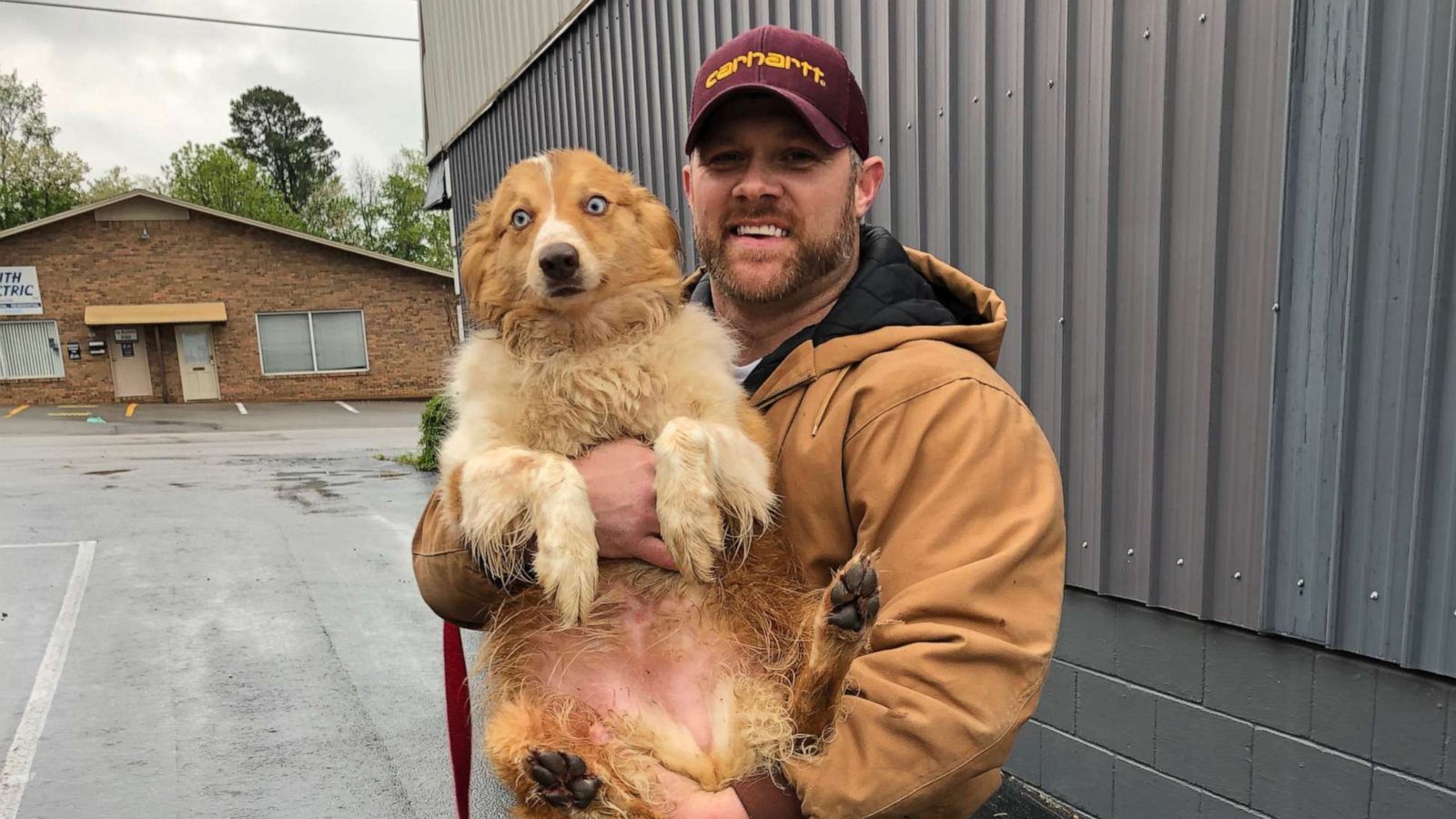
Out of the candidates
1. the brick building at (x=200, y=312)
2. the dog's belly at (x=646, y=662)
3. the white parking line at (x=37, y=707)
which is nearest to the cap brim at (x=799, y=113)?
the dog's belly at (x=646, y=662)

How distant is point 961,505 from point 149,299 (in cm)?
3284

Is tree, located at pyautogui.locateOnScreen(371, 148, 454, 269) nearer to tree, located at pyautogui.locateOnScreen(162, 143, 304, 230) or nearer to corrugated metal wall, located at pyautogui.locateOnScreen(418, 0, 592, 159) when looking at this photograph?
tree, located at pyautogui.locateOnScreen(162, 143, 304, 230)

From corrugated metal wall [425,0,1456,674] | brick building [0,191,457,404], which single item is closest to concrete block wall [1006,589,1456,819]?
corrugated metal wall [425,0,1456,674]

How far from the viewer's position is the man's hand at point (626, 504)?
193 cm

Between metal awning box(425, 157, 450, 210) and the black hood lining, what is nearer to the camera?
the black hood lining

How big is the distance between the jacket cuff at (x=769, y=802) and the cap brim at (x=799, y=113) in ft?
4.62

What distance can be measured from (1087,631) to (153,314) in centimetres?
3106

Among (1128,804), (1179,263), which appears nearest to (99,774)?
(1128,804)

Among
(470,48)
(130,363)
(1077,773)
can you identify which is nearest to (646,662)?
(1077,773)

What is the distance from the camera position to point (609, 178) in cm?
222

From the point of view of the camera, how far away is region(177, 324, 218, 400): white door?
92.4ft

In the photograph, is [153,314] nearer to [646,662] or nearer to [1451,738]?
[646,662]

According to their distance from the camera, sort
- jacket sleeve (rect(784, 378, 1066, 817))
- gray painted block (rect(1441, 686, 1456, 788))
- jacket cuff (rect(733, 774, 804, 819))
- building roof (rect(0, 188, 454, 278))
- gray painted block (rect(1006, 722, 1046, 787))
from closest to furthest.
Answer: jacket sleeve (rect(784, 378, 1066, 817)), jacket cuff (rect(733, 774, 804, 819)), gray painted block (rect(1441, 686, 1456, 788)), gray painted block (rect(1006, 722, 1046, 787)), building roof (rect(0, 188, 454, 278))

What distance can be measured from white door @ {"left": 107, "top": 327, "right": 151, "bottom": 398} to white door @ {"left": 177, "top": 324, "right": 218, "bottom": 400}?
3.36ft
